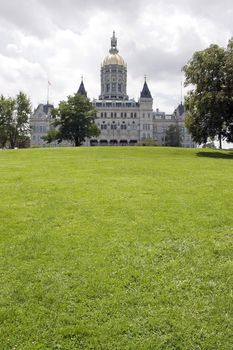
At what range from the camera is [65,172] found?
19.1 m

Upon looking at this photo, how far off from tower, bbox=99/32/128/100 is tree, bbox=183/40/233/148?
125 metres

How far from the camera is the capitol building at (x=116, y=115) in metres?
152

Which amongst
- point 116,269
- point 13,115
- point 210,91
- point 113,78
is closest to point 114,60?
point 113,78

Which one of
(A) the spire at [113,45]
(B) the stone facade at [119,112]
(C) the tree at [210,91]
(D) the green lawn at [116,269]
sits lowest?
(D) the green lawn at [116,269]

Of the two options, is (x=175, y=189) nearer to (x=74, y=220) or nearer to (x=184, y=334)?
(x=74, y=220)

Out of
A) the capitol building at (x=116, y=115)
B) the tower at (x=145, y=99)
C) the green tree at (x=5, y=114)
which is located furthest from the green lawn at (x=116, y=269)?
the tower at (x=145, y=99)

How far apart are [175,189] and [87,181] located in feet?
12.3

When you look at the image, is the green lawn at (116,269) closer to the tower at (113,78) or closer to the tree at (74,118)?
the tree at (74,118)

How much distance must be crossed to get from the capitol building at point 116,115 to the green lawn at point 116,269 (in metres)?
138

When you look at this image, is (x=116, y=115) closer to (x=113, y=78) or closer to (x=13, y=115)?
(x=113, y=78)

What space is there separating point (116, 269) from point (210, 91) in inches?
1061

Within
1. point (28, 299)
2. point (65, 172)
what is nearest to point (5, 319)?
point (28, 299)

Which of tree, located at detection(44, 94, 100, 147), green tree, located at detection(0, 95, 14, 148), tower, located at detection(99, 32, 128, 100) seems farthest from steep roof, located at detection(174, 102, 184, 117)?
green tree, located at detection(0, 95, 14, 148)

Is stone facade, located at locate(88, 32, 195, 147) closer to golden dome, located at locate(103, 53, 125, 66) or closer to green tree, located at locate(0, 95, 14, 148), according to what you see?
golden dome, located at locate(103, 53, 125, 66)
